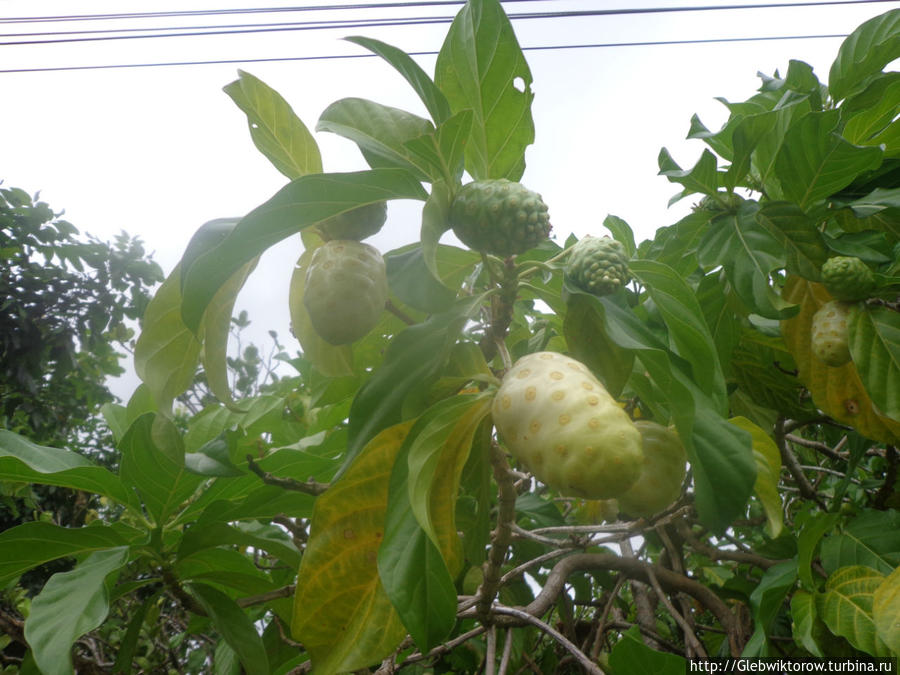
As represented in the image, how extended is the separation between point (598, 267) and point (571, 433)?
0.73 feet

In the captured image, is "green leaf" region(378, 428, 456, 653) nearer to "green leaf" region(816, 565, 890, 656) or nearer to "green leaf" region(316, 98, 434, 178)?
"green leaf" region(316, 98, 434, 178)

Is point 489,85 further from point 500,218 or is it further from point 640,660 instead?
point 640,660

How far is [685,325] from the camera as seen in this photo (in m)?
0.67

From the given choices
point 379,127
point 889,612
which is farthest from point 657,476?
point 889,612

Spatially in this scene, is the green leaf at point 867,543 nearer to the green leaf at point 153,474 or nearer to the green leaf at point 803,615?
the green leaf at point 803,615

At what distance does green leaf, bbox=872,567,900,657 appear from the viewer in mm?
914

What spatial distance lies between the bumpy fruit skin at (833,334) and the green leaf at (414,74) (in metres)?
0.82

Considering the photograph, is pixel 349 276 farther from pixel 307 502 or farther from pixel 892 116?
pixel 892 116

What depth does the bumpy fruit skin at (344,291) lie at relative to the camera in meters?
0.64

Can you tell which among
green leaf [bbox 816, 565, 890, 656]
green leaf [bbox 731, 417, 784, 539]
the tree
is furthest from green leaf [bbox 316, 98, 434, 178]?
green leaf [bbox 816, 565, 890, 656]

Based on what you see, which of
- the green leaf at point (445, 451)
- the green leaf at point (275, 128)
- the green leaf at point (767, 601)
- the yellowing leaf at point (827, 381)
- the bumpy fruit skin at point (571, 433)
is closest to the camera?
the bumpy fruit skin at point (571, 433)

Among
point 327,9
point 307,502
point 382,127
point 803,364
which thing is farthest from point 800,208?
point 327,9

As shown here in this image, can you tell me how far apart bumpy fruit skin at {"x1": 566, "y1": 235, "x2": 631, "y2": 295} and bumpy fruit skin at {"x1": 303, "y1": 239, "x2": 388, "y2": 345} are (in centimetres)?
21

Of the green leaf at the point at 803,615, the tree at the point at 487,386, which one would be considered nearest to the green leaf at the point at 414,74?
the tree at the point at 487,386
